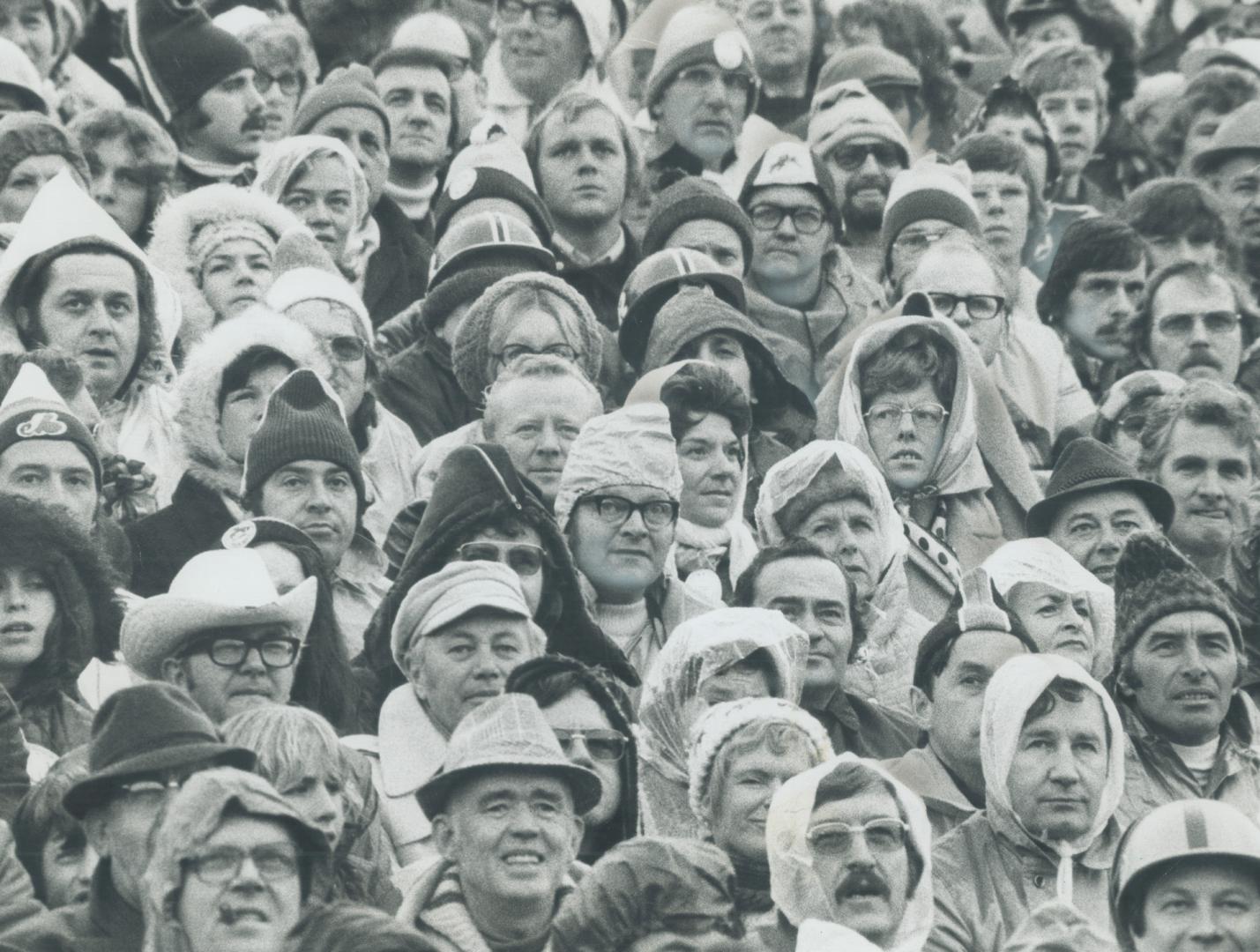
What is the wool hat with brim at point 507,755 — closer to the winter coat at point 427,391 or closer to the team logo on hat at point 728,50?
the winter coat at point 427,391

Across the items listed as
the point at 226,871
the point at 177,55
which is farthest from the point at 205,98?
the point at 226,871

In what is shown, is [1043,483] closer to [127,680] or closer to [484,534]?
[484,534]

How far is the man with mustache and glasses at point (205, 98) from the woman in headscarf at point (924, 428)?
2.56 metres

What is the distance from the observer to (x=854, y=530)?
551 inches

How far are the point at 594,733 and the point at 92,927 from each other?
1.84 m

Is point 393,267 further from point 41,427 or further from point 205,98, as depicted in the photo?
point 41,427

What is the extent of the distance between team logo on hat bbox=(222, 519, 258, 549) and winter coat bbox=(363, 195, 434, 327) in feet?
10.5

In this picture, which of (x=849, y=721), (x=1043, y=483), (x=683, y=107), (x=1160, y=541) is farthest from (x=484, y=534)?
(x=683, y=107)

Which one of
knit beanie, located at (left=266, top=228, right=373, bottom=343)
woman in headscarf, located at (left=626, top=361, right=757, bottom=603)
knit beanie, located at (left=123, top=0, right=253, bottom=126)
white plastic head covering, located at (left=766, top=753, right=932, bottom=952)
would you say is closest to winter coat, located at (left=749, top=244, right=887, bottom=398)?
woman in headscarf, located at (left=626, top=361, right=757, bottom=603)

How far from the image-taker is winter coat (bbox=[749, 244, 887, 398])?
16125 mm

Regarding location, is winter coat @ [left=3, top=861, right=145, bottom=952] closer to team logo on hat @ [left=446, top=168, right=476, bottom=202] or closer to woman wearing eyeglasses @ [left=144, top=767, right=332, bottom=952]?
woman wearing eyeglasses @ [left=144, top=767, right=332, bottom=952]

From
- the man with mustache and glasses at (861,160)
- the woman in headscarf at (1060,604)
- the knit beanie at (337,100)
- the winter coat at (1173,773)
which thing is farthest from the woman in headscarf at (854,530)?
the man with mustache and glasses at (861,160)

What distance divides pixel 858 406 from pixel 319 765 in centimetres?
403

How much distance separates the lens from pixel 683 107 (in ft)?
57.3
